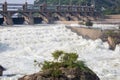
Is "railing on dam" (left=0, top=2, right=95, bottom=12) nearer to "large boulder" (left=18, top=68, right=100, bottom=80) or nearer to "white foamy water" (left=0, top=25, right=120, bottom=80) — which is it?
"white foamy water" (left=0, top=25, right=120, bottom=80)

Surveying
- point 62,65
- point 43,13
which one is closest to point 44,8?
point 43,13

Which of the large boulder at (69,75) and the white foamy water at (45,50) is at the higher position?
the large boulder at (69,75)

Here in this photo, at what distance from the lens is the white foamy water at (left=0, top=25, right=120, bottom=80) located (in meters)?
23.0

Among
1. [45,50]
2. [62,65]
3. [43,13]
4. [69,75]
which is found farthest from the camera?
[43,13]

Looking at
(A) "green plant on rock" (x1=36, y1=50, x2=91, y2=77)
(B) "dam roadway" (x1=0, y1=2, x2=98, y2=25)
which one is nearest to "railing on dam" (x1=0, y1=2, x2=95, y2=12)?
(B) "dam roadway" (x1=0, y1=2, x2=98, y2=25)

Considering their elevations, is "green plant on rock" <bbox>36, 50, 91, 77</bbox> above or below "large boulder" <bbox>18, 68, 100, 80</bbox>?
above

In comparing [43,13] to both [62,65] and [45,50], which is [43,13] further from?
[62,65]

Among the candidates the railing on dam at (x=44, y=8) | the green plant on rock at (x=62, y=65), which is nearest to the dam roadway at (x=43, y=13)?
the railing on dam at (x=44, y=8)

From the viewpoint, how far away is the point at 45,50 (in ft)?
101

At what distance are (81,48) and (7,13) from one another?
54.8 ft

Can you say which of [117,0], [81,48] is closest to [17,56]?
[81,48]

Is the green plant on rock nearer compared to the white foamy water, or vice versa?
the green plant on rock

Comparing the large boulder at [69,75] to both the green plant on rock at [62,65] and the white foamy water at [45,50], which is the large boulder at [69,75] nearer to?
the green plant on rock at [62,65]

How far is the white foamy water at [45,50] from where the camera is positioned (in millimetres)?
22978
